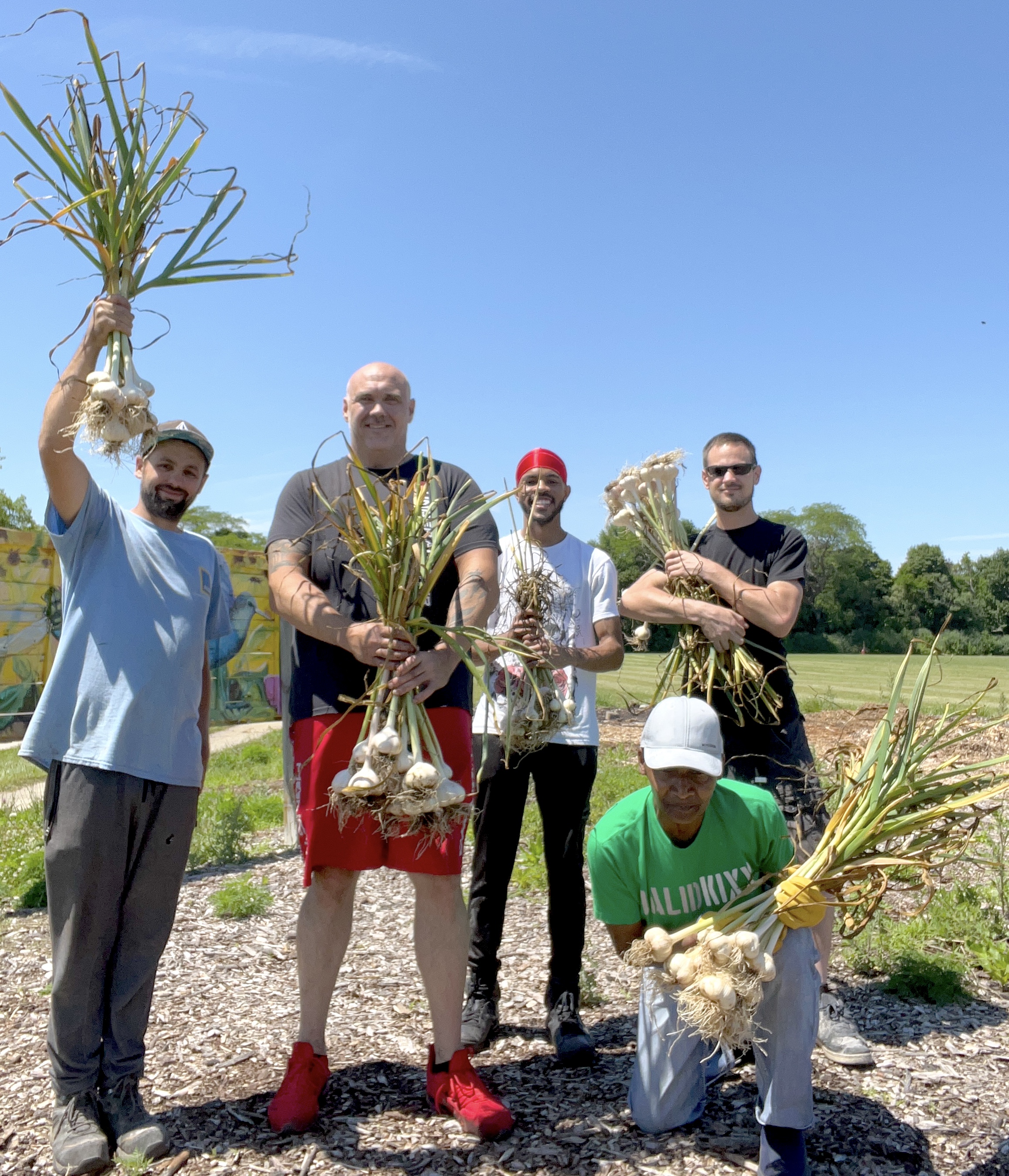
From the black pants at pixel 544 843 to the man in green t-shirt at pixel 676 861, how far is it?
2.04ft

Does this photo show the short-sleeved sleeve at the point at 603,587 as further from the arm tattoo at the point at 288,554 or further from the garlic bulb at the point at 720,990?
the garlic bulb at the point at 720,990

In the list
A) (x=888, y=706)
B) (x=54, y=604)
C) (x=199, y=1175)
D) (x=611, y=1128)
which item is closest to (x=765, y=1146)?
(x=611, y=1128)

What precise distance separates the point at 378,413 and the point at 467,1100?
7.00ft

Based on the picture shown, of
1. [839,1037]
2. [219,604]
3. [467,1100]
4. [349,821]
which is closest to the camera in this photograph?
[467,1100]

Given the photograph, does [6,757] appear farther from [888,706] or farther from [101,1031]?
[888,706]

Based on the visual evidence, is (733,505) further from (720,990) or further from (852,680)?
(852,680)

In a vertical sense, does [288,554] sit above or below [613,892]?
above

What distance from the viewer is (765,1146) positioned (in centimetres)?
242

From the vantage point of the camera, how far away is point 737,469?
3.59 metres

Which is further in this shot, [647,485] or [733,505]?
[647,485]

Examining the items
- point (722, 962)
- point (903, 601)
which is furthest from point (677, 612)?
point (903, 601)

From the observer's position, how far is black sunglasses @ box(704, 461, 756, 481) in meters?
3.59

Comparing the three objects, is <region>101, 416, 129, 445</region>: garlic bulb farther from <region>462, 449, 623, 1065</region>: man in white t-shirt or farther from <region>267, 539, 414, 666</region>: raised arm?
<region>462, 449, 623, 1065</region>: man in white t-shirt

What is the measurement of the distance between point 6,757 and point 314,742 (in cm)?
1485
